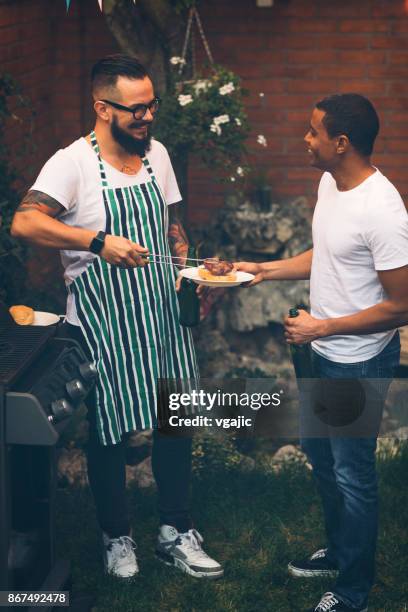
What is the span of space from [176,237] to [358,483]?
146 cm

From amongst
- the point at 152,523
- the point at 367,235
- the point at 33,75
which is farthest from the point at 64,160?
the point at 33,75

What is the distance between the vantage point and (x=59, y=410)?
3.38 meters

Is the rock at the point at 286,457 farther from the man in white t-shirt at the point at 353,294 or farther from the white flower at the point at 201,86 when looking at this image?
the white flower at the point at 201,86

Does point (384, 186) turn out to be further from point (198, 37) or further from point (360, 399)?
point (198, 37)

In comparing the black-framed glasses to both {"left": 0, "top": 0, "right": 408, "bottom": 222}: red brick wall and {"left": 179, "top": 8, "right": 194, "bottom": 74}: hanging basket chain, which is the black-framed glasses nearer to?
{"left": 179, "top": 8, "right": 194, "bottom": 74}: hanging basket chain

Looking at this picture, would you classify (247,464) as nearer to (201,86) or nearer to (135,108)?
(135,108)

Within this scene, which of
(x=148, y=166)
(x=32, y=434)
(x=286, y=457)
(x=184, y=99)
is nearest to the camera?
(x=32, y=434)

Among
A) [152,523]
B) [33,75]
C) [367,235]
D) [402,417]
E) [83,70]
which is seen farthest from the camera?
[83,70]

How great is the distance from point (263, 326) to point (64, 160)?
2984 mm

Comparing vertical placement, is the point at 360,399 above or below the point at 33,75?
below

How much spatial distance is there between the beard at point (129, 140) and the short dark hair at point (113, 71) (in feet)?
0.52

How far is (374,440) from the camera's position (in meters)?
3.81

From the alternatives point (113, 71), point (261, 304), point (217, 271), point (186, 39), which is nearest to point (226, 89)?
point (186, 39)

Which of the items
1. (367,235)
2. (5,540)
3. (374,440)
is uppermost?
(367,235)
